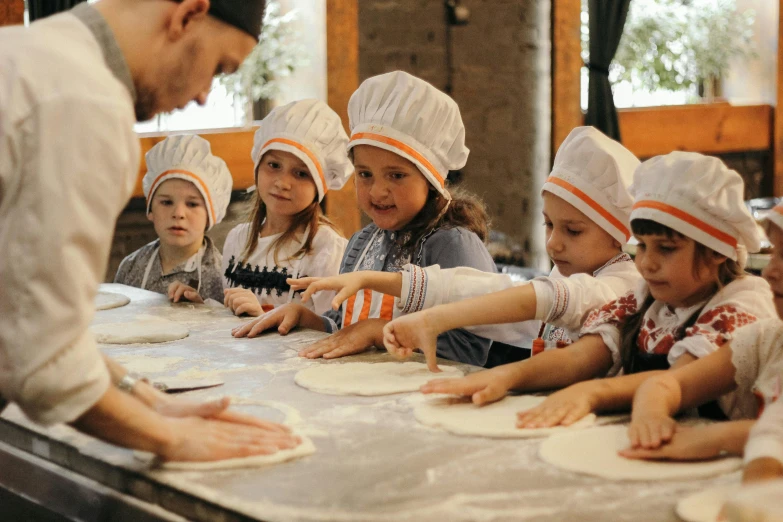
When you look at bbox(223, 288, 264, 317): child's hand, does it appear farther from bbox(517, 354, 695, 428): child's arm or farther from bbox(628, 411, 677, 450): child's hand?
bbox(628, 411, 677, 450): child's hand

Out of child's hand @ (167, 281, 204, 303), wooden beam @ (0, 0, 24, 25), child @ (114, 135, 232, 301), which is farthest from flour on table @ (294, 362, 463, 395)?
wooden beam @ (0, 0, 24, 25)

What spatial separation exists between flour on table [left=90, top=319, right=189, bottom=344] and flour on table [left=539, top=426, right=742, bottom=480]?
1276 mm

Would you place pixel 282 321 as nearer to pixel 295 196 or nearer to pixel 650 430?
pixel 295 196

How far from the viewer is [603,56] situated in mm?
5277

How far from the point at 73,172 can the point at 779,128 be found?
588cm

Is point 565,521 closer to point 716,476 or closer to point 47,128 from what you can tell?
point 716,476

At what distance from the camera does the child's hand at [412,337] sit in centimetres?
182

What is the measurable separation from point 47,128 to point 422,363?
112 cm

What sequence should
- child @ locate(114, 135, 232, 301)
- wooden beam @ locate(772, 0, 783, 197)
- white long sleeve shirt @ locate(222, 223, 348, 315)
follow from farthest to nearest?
wooden beam @ locate(772, 0, 783, 197) → child @ locate(114, 135, 232, 301) → white long sleeve shirt @ locate(222, 223, 348, 315)

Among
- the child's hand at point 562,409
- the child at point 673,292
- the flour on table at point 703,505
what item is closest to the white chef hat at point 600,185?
the child at point 673,292

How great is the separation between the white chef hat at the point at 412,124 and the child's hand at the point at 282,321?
1.60ft

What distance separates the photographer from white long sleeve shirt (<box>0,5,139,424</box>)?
1.01 meters

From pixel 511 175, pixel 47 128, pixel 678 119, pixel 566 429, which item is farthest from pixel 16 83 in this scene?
pixel 678 119

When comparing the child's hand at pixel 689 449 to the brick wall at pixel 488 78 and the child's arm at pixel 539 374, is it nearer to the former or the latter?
the child's arm at pixel 539 374
